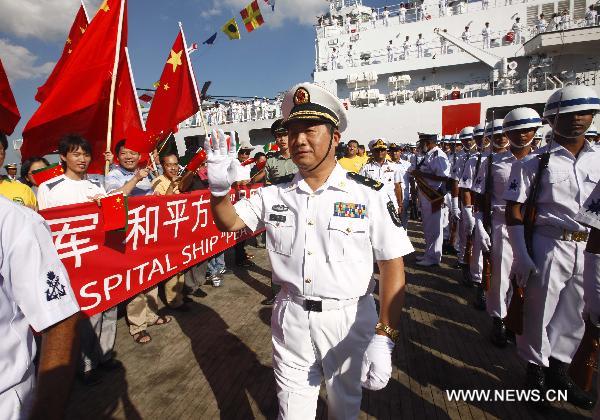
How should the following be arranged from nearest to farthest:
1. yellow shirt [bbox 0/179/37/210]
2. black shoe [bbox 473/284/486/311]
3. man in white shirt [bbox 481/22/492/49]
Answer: yellow shirt [bbox 0/179/37/210]
black shoe [bbox 473/284/486/311]
man in white shirt [bbox 481/22/492/49]

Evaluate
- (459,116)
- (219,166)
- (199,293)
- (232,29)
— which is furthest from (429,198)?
(459,116)

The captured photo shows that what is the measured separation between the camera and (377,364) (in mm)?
1828

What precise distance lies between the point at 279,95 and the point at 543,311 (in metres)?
24.8

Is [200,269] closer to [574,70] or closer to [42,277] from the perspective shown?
[42,277]

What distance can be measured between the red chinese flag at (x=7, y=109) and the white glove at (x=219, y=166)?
1626 mm

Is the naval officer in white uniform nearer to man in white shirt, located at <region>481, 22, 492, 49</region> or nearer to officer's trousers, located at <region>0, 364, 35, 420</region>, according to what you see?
officer's trousers, located at <region>0, 364, 35, 420</region>

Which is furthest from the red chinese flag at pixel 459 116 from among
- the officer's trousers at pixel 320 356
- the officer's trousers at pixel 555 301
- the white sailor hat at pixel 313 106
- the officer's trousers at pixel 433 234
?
the officer's trousers at pixel 320 356

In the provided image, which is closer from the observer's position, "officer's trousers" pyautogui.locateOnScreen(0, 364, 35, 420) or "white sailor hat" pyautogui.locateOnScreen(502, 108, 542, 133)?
"officer's trousers" pyautogui.locateOnScreen(0, 364, 35, 420)

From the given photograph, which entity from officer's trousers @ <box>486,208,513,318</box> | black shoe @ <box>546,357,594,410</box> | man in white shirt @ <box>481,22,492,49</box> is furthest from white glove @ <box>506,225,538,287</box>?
man in white shirt @ <box>481,22,492,49</box>

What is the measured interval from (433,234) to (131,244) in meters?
5.46

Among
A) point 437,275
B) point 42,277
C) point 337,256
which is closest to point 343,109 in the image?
point 337,256

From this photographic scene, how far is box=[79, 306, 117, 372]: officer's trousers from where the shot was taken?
3418 mm

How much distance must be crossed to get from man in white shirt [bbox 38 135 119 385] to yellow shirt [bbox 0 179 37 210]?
12cm

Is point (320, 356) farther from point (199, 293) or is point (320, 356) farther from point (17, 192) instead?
point (199, 293)
